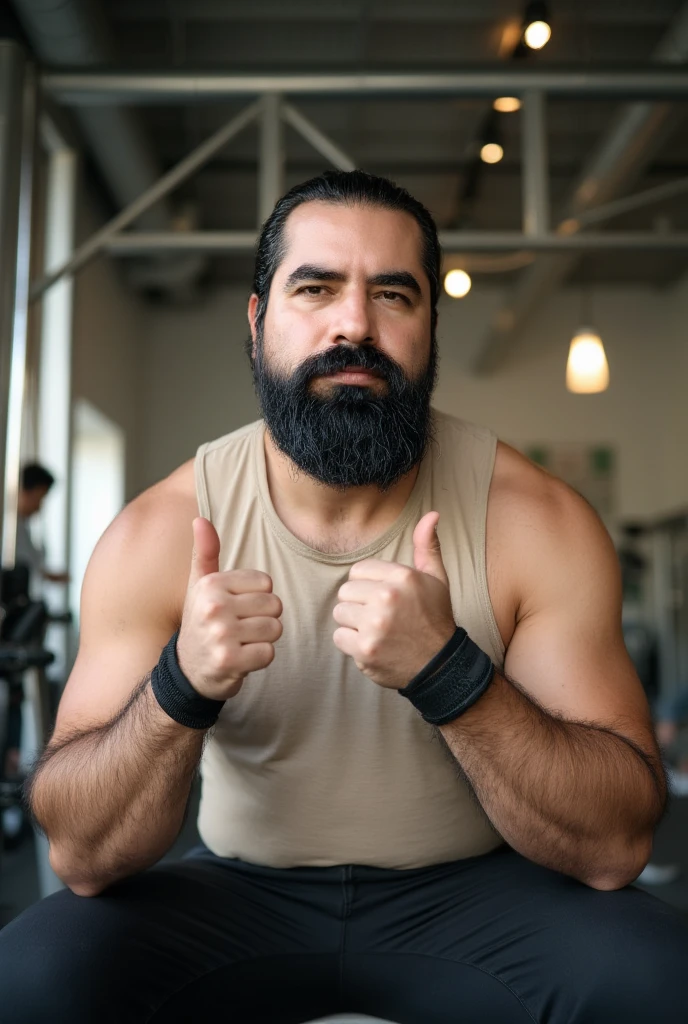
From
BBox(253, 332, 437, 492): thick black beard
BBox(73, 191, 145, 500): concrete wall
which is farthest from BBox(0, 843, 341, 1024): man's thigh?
BBox(73, 191, 145, 500): concrete wall

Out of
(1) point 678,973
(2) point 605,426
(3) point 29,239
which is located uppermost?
(2) point 605,426

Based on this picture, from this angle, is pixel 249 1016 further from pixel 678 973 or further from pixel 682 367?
pixel 682 367

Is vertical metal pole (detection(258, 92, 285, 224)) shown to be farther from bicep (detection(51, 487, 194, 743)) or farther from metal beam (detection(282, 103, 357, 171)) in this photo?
bicep (detection(51, 487, 194, 743))

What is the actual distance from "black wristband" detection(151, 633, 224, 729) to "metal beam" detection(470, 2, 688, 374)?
3248mm

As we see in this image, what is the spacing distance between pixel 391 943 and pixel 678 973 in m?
0.34

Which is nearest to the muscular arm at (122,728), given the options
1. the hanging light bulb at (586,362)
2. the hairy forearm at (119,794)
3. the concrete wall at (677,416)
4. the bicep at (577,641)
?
the hairy forearm at (119,794)

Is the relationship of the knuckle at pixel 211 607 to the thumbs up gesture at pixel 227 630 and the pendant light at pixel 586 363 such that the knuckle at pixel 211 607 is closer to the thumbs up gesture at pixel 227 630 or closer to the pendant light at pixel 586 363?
the thumbs up gesture at pixel 227 630

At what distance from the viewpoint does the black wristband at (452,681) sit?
989mm

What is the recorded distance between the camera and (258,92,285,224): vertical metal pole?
136 inches

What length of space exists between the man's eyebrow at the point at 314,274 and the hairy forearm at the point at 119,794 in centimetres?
59

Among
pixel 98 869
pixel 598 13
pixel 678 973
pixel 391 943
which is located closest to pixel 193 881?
pixel 98 869

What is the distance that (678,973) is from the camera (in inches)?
39.0

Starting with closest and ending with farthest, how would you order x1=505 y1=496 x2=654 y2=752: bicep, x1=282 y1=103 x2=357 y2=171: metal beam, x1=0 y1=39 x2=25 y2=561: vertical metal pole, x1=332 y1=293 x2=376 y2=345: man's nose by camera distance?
x1=505 y1=496 x2=654 y2=752: bicep → x1=332 y1=293 x2=376 y2=345: man's nose → x1=0 y1=39 x2=25 y2=561: vertical metal pole → x1=282 y1=103 x2=357 y2=171: metal beam

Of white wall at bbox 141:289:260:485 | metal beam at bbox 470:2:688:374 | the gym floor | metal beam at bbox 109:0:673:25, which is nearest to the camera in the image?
the gym floor
